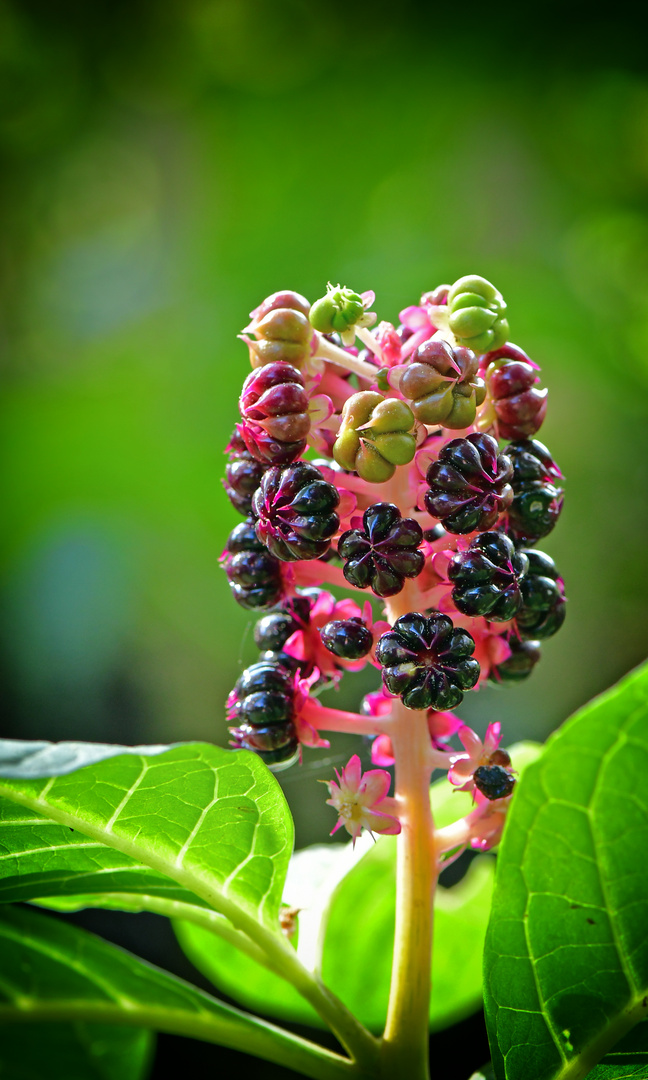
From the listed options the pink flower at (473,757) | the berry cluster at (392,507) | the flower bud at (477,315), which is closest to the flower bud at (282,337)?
the berry cluster at (392,507)

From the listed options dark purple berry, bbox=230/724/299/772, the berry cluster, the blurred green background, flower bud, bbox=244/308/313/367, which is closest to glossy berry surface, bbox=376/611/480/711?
the berry cluster

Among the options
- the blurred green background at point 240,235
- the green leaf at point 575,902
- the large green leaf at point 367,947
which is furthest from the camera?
the blurred green background at point 240,235

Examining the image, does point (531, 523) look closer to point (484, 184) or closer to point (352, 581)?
point (352, 581)

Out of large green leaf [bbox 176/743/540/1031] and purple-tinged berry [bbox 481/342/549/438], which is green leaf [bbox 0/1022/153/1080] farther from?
purple-tinged berry [bbox 481/342/549/438]

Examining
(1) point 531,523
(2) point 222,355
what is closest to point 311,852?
(1) point 531,523

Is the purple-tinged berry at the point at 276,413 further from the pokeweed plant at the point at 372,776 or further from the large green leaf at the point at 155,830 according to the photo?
the large green leaf at the point at 155,830

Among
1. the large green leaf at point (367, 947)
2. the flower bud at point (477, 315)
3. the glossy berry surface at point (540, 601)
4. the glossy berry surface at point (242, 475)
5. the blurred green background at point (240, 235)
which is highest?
the blurred green background at point (240, 235)
